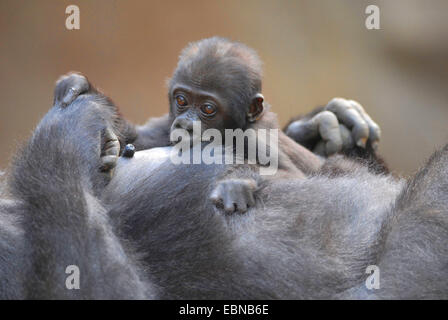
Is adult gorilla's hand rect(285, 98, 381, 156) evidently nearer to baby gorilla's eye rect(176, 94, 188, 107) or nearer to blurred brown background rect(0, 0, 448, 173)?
baby gorilla's eye rect(176, 94, 188, 107)

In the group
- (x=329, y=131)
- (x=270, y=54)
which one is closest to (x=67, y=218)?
(x=329, y=131)

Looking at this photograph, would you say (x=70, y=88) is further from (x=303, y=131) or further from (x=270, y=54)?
(x=270, y=54)

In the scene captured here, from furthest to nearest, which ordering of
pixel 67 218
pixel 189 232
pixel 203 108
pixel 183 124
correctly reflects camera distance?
pixel 203 108 < pixel 183 124 < pixel 189 232 < pixel 67 218

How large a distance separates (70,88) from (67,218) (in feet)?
1.75

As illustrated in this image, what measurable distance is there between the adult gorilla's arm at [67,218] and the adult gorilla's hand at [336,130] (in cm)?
107

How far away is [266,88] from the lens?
4309mm

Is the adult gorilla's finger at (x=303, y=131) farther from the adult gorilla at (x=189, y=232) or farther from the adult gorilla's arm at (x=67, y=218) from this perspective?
the adult gorilla's arm at (x=67, y=218)

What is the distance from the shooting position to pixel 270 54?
4289 mm

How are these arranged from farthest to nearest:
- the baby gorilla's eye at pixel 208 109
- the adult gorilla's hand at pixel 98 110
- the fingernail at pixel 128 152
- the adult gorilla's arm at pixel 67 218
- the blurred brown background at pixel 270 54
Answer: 1. the blurred brown background at pixel 270 54
2. the baby gorilla's eye at pixel 208 109
3. the fingernail at pixel 128 152
4. the adult gorilla's hand at pixel 98 110
5. the adult gorilla's arm at pixel 67 218

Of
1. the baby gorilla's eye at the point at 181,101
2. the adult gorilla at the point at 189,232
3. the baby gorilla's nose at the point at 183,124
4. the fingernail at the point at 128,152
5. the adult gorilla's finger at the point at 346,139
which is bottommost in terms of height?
the adult gorilla at the point at 189,232

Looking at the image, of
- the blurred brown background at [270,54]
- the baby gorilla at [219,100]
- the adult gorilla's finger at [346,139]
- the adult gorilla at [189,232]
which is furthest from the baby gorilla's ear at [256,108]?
the blurred brown background at [270,54]

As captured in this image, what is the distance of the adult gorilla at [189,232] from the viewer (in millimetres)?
1374

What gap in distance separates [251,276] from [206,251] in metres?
0.12

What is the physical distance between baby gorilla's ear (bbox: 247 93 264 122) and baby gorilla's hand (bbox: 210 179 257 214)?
62 centimetres
